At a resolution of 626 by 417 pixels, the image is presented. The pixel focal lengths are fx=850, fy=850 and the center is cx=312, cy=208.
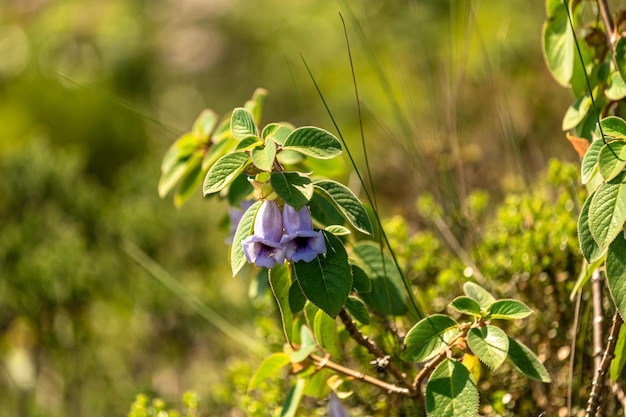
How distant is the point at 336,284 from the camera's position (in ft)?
3.83

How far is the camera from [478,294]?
1.29 m

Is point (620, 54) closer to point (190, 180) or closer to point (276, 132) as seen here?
point (276, 132)

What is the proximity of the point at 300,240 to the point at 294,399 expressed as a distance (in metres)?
0.35

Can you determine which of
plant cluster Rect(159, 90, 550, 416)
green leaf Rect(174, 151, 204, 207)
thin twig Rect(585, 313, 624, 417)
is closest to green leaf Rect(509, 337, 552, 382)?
plant cluster Rect(159, 90, 550, 416)

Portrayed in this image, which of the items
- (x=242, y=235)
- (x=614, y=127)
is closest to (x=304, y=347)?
(x=242, y=235)

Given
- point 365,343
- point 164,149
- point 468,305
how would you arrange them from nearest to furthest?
point 468,305 → point 365,343 → point 164,149

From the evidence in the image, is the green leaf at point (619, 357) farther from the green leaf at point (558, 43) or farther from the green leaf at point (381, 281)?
the green leaf at point (558, 43)

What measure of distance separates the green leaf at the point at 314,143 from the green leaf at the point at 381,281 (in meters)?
0.30

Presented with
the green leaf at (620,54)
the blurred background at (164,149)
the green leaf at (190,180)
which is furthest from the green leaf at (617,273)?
the green leaf at (190,180)

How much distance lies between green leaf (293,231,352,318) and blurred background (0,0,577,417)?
0.42 m

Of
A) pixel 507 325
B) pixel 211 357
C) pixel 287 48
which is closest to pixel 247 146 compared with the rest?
pixel 507 325

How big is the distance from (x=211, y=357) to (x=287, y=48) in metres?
4.28

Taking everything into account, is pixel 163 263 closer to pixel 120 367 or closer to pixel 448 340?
pixel 120 367

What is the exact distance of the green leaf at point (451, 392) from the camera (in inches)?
45.4
